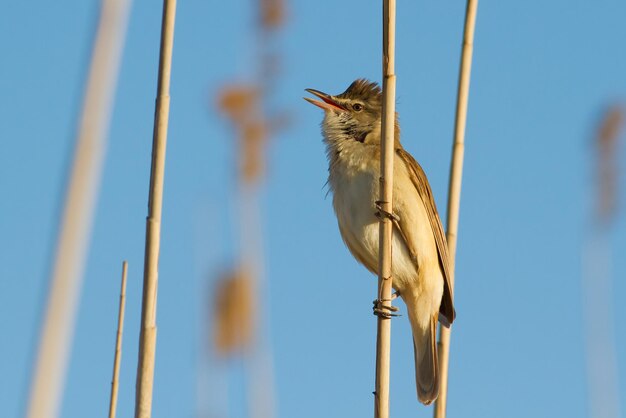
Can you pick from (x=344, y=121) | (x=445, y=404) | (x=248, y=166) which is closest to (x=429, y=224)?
(x=344, y=121)

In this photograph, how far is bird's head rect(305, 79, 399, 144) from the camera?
4.81 metres

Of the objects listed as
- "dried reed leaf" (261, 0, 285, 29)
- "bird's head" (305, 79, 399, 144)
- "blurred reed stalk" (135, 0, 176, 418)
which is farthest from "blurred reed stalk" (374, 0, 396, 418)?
"bird's head" (305, 79, 399, 144)

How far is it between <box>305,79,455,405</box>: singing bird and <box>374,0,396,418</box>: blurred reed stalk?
3.86ft

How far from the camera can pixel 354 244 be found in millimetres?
4754

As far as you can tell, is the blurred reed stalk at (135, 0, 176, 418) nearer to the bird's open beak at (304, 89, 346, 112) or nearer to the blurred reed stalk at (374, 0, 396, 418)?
the blurred reed stalk at (374, 0, 396, 418)

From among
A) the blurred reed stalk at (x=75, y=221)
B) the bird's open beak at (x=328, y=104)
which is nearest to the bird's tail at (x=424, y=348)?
the bird's open beak at (x=328, y=104)

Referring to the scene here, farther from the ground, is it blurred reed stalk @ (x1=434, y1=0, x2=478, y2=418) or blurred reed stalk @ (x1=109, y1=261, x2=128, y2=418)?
blurred reed stalk @ (x1=434, y1=0, x2=478, y2=418)

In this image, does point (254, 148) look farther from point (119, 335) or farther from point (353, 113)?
point (353, 113)

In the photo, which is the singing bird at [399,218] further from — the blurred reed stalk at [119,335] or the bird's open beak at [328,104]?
the blurred reed stalk at [119,335]

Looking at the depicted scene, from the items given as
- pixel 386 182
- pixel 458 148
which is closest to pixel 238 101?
pixel 386 182

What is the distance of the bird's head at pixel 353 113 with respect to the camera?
4812mm

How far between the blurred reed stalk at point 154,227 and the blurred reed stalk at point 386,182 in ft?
2.60

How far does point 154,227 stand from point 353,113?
249cm

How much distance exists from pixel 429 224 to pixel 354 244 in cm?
42
